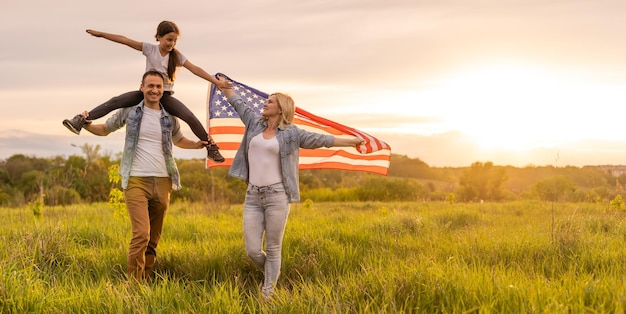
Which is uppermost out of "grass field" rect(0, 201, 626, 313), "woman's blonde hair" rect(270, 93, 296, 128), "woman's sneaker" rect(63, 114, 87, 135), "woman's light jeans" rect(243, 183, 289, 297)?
"woman's blonde hair" rect(270, 93, 296, 128)

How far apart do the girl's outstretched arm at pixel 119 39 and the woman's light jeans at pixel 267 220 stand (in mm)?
2172

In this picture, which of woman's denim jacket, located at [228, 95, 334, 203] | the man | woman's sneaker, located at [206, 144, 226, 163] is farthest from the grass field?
woman's sneaker, located at [206, 144, 226, 163]

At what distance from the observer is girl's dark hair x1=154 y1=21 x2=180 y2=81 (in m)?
6.40

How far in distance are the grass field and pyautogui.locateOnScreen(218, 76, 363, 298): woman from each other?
0.47m

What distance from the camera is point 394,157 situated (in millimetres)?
53969

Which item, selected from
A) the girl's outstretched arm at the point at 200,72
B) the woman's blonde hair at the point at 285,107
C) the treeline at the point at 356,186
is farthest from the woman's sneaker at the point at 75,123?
the treeline at the point at 356,186

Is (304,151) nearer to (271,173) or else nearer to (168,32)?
(271,173)

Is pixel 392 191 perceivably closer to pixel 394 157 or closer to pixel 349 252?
pixel 349 252

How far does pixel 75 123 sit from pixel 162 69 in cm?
113

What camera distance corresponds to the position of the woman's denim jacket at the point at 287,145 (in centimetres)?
609

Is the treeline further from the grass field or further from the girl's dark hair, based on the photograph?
the girl's dark hair

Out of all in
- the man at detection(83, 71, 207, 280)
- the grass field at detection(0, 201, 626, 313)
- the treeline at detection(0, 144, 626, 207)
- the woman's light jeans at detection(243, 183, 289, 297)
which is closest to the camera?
the grass field at detection(0, 201, 626, 313)

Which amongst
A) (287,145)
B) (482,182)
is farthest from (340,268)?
(482,182)

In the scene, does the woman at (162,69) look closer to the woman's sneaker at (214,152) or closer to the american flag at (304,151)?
the woman's sneaker at (214,152)
